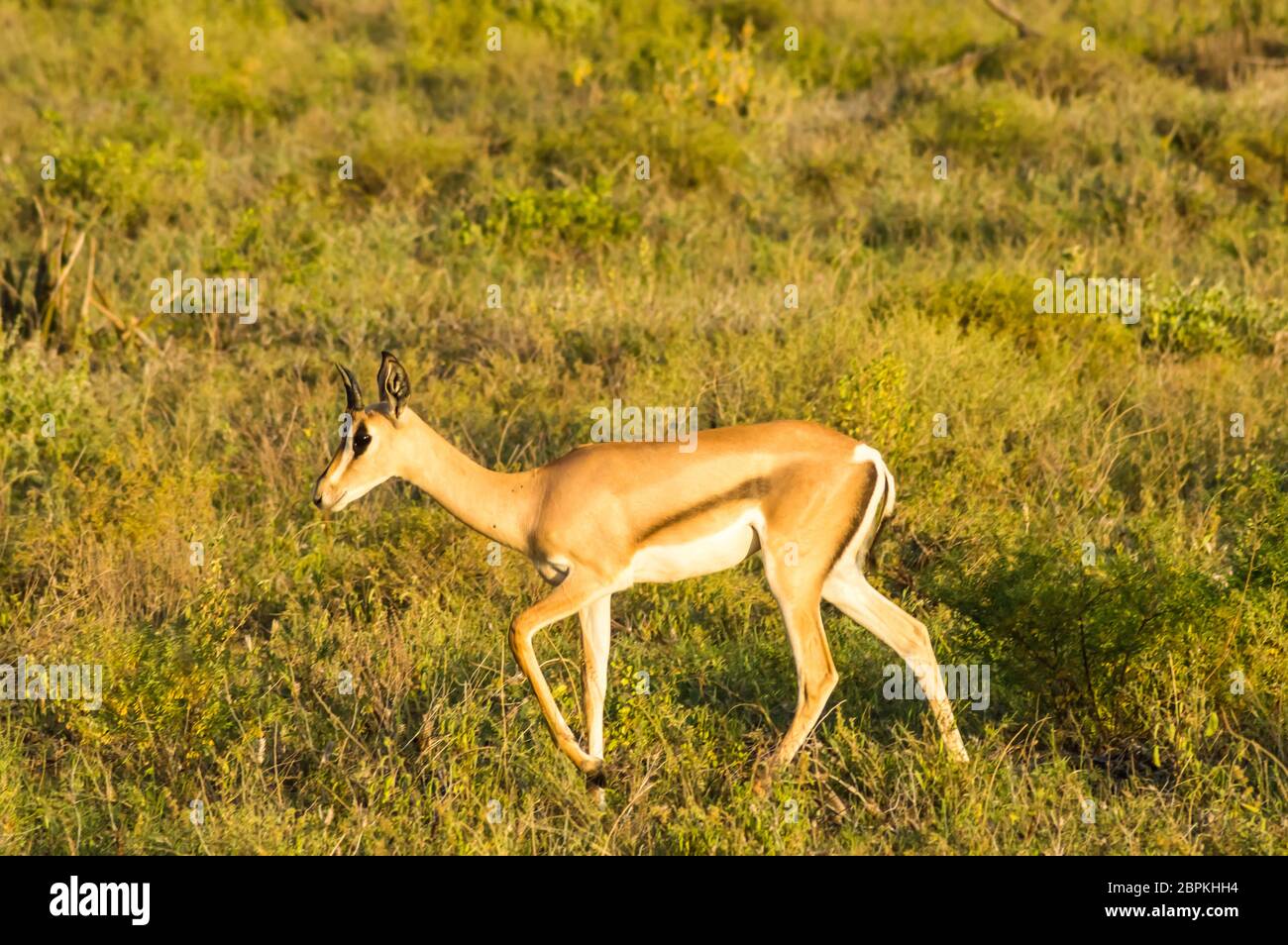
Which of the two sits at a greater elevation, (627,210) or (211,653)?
(627,210)

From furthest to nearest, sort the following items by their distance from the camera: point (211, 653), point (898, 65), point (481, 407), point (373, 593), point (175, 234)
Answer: point (898, 65) → point (175, 234) → point (481, 407) → point (373, 593) → point (211, 653)

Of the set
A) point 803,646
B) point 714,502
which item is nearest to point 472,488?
point 714,502

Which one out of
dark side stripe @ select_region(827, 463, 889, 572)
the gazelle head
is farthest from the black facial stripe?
dark side stripe @ select_region(827, 463, 889, 572)

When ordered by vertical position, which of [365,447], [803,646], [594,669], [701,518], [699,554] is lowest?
[594,669]

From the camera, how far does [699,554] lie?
208 inches

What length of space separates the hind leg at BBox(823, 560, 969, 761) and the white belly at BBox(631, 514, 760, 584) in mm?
342

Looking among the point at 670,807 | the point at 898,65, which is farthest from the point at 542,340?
the point at 898,65

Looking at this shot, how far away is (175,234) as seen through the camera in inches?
451

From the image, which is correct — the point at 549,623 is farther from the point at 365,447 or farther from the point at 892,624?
the point at 892,624

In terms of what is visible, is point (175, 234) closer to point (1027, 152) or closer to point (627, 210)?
point (627, 210)

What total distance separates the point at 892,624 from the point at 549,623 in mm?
1216

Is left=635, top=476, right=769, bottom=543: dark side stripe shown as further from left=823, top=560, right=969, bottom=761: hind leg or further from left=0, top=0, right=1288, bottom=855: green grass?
left=0, top=0, right=1288, bottom=855: green grass

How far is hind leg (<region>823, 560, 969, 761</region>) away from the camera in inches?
214

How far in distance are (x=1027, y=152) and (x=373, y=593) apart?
28.3ft
